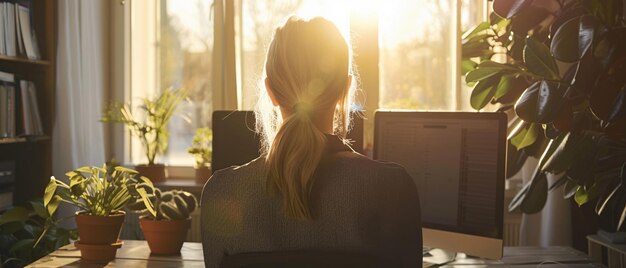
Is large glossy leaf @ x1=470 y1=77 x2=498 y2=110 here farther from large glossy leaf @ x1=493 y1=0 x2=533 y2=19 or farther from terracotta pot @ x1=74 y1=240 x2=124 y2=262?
terracotta pot @ x1=74 y1=240 x2=124 y2=262

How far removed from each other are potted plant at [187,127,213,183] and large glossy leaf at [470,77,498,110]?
1866 mm

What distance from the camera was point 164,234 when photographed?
208 centimetres

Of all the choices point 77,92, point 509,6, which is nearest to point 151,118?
point 77,92

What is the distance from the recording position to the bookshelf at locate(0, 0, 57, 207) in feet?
12.0

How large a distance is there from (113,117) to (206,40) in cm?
66

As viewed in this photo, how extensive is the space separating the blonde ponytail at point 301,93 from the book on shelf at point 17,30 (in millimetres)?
2403

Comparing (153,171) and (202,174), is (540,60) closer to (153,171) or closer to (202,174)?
(202,174)

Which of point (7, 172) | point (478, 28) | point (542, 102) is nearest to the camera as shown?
point (542, 102)

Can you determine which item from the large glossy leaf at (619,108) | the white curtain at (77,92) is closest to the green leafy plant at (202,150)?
the white curtain at (77,92)

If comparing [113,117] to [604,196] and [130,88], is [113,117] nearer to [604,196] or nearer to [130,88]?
[130,88]

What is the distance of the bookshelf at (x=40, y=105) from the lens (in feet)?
12.0

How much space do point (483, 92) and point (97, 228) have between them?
1189mm

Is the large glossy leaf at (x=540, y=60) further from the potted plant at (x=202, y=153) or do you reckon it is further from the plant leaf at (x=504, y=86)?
the potted plant at (x=202, y=153)

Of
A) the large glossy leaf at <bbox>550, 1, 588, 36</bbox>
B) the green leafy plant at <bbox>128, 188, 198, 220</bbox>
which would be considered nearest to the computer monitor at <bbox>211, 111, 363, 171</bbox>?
the green leafy plant at <bbox>128, 188, 198, 220</bbox>
